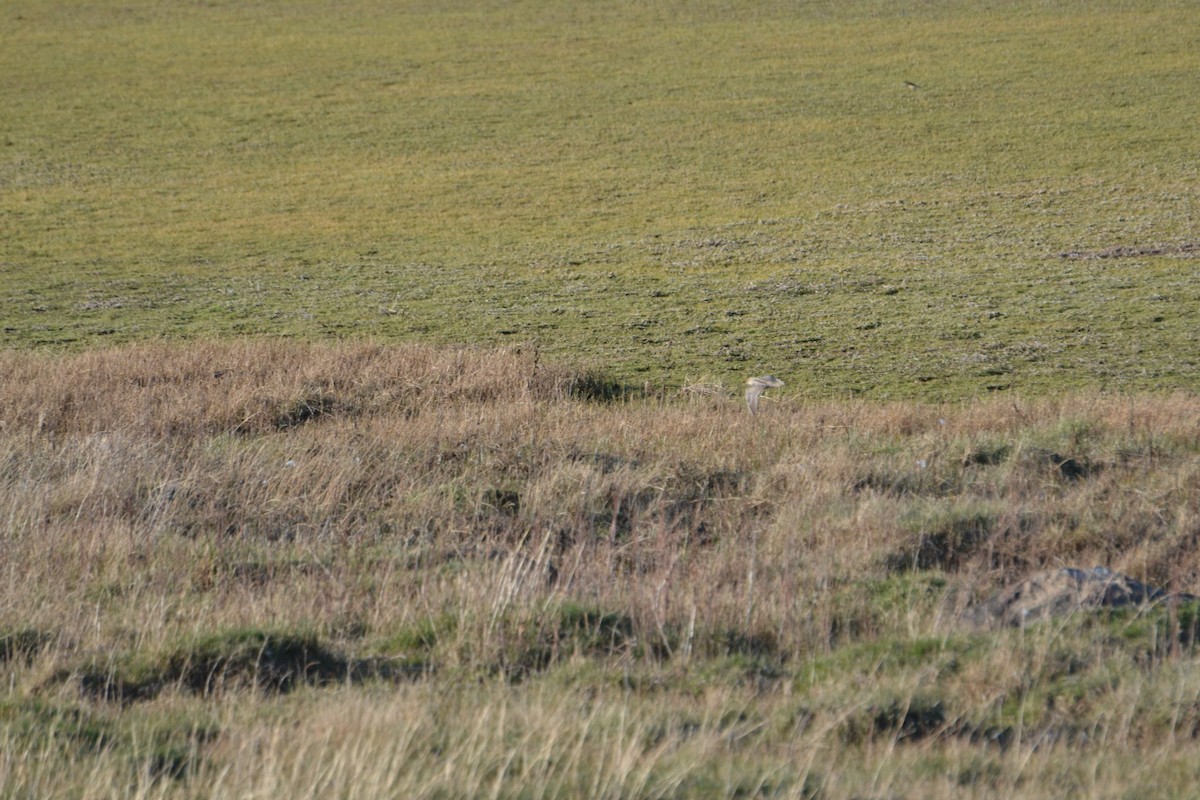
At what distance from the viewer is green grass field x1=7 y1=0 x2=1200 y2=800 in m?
4.04

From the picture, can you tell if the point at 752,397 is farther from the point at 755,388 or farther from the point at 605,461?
the point at 605,461

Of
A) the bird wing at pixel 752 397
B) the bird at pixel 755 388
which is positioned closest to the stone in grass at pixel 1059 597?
the bird at pixel 755 388

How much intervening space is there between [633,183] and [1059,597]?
82.5 feet

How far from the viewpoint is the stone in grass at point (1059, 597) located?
517cm

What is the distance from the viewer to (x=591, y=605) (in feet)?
17.6

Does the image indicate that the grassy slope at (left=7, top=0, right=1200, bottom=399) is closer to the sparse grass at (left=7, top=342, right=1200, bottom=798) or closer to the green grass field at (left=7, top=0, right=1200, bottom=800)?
the green grass field at (left=7, top=0, right=1200, bottom=800)

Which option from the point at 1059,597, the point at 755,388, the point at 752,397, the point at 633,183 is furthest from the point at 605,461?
the point at 633,183

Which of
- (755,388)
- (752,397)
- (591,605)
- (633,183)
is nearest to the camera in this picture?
(591,605)

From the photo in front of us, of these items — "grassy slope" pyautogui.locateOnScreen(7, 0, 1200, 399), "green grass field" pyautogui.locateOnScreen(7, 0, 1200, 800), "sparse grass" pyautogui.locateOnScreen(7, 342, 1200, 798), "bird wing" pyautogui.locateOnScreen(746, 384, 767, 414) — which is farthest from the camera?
"grassy slope" pyautogui.locateOnScreen(7, 0, 1200, 399)

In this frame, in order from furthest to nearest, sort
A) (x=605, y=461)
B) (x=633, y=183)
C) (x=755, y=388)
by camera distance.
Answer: (x=633, y=183) < (x=755, y=388) < (x=605, y=461)

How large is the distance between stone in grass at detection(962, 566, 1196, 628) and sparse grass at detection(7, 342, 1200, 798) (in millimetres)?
133

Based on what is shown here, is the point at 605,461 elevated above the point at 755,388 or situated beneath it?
elevated above

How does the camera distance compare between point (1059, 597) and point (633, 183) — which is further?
point (633, 183)

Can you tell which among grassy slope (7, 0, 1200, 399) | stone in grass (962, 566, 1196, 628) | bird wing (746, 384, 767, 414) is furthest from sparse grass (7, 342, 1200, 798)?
grassy slope (7, 0, 1200, 399)
